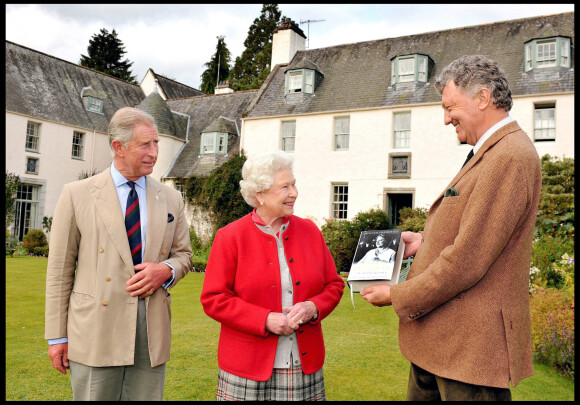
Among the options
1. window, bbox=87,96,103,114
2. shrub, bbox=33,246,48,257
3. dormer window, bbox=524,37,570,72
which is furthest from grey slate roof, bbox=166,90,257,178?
dormer window, bbox=524,37,570,72

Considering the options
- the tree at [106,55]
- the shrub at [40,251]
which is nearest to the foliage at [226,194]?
the shrub at [40,251]

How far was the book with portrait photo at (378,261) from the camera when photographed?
102 inches

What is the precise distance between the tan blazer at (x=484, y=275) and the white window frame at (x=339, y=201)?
1854cm

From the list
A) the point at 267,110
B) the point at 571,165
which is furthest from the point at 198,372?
the point at 267,110

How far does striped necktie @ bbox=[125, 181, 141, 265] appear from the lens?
309cm

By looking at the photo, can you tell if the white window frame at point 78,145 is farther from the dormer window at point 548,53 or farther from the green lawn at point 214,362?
the dormer window at point 548,53

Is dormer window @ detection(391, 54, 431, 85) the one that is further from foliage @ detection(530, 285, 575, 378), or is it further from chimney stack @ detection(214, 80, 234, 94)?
foliage @ detection(530, 285, 575, 378)

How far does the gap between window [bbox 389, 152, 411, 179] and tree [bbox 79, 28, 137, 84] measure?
33522mm

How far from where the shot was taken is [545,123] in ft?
57.5

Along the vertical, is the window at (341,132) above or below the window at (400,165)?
above

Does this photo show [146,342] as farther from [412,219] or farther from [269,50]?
[269,50]

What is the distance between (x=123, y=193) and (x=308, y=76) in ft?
66.3

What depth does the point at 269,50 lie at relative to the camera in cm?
4034

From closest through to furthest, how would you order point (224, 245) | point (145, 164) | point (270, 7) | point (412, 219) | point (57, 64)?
point (224, 245)
point (145, 164)
point (412, 219)
point (57, 64)
point (270, 7)
